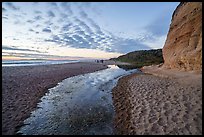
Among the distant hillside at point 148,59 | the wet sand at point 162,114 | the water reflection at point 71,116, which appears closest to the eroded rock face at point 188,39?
the wet sand at point 162,114

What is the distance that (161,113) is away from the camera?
28.1 ft

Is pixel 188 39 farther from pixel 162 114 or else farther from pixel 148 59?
pixel 148 59


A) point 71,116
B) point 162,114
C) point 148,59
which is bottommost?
point 71,116

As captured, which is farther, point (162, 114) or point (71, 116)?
point (71, 116)

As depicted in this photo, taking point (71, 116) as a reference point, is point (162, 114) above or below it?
above

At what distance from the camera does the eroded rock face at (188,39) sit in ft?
60.0

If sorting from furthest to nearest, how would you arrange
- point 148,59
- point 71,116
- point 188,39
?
1. point 148,59
2. point 188,39
3. point 71,116

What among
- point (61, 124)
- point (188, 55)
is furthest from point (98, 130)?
point (188, 55)

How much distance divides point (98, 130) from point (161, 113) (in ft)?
10.6

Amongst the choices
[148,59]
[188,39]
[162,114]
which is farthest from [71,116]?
[148,59]

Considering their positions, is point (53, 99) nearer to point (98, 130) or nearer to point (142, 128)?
point (98, 130)

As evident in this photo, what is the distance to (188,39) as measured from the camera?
23.6m

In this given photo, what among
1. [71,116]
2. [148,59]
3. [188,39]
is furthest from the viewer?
[148,59]

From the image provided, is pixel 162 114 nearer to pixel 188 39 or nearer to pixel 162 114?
pixel 162 114
